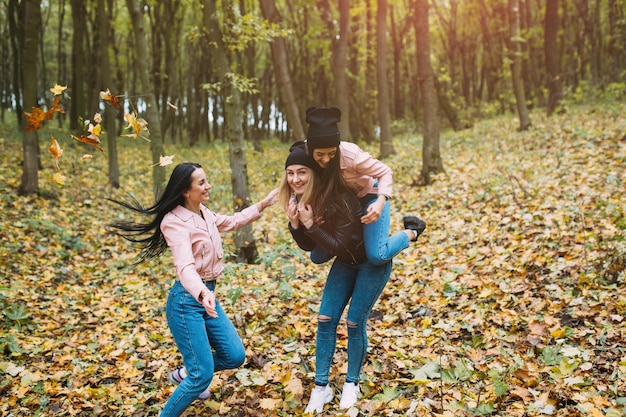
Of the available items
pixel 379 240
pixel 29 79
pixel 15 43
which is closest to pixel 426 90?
pixel 379 240

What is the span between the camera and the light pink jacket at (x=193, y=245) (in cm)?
312

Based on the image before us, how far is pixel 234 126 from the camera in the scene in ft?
25.8

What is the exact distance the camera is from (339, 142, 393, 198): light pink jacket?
3483 millimetres

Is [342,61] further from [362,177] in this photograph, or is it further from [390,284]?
[362,177]

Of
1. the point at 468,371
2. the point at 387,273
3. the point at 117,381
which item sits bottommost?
the point at 117,381

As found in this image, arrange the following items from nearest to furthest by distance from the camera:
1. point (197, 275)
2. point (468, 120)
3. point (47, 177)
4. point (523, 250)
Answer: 1. point (197, 275)
2. point (523, 250)
3. point (47, 177)
4. point (468, 120)

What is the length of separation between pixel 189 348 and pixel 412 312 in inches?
121

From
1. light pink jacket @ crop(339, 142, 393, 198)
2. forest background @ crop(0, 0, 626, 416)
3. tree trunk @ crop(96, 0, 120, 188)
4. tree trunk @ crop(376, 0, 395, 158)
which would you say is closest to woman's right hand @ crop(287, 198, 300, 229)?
light pink jacket @ crop(339, 142, 393, 198)

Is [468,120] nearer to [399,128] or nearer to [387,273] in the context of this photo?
[399,128]

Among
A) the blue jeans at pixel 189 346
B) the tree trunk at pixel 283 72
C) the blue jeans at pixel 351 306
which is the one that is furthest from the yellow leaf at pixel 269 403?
the tree trunk at pixel 283 72

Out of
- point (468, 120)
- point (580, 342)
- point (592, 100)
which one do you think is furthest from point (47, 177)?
point (592, 100)

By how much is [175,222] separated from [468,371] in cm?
266

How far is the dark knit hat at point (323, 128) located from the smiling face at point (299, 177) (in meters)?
0.19

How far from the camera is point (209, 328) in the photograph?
11.3 ft
